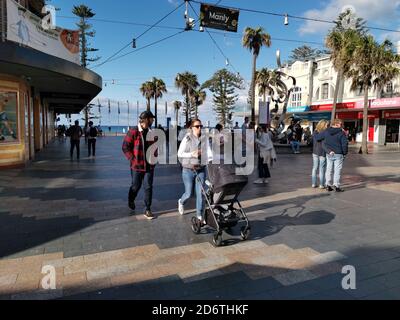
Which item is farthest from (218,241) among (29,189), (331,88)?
(331,88)

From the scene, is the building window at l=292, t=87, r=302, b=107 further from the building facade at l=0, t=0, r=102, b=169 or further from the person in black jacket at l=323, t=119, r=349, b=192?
the person in black jacket at l=323, t=119, r=349, b=192

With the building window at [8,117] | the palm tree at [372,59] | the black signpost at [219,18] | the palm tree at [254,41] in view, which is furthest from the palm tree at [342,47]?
the building window at [8,117]

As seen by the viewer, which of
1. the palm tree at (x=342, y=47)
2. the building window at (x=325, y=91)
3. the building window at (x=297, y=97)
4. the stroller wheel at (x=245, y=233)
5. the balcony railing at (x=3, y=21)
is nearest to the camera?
the stroller wheel at (x=245, y=233)

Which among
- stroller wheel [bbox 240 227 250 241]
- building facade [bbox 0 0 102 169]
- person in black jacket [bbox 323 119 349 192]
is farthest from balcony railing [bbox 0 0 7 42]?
stroller wheel [bbox 240 227 250 241]

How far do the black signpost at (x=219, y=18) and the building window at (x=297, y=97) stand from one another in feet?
99.7

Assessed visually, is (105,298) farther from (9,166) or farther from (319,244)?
(9,166)

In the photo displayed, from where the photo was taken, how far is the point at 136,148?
599 cm

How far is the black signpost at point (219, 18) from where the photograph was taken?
38.7 feet

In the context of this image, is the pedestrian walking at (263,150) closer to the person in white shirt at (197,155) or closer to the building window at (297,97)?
the person in white shirt at (197,155)

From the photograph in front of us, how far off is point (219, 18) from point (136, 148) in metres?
8.01

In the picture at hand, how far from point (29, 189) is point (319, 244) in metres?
7.06

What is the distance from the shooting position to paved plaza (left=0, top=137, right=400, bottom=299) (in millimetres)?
3482

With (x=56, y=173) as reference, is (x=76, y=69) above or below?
above
